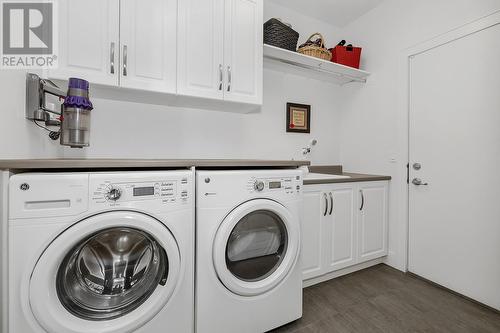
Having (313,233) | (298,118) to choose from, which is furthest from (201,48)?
(313,233)

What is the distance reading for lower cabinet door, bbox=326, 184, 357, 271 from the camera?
195 cm

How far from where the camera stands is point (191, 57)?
156 cm

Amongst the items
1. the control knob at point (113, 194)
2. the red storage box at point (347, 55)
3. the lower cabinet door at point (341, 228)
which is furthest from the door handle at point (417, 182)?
the control knob at point (113, 194)

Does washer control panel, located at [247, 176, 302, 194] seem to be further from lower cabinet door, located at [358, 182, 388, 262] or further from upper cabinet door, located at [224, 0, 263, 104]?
lower cabinet door, located at [358, 182, 388, 262]

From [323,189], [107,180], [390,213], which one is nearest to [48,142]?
[107,180]

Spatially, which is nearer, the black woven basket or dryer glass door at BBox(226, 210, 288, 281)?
dryer glass door at BBox(226, 210, 288, 281)

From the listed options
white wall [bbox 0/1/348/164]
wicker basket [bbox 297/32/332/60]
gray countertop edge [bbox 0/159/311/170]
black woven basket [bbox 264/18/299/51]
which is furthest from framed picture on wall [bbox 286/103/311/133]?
gray countertop edge [bbox 0/159/311/170]

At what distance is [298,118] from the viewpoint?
8.32 feet

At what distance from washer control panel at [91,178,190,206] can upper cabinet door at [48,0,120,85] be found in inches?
30.3

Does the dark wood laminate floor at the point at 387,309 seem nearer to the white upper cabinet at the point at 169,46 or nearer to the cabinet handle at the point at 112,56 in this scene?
the white upper cabinet at the point at 169,46

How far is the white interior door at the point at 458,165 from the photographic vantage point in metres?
1.63

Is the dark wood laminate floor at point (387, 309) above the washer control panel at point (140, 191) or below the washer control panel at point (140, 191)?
below

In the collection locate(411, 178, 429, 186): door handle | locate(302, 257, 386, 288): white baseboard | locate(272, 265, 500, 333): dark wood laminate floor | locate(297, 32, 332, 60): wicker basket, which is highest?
locate(297, 32, 332, 60): wicker basket

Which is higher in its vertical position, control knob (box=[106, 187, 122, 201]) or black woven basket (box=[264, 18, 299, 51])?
black woven basket (box=[264, 18, 299, 51])
